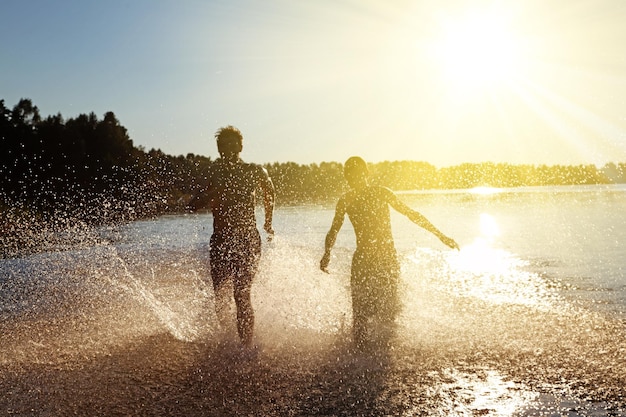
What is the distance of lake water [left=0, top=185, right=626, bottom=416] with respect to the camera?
4.70 metres

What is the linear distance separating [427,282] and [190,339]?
6.54m

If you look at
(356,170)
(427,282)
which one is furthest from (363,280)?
(427,282)

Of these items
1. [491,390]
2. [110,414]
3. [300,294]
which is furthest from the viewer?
[300,294]

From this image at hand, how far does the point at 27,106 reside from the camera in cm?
6631

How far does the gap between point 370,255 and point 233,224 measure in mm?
1696

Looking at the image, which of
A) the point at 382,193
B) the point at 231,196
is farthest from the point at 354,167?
the point at 231,196

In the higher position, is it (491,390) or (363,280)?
(363,280)

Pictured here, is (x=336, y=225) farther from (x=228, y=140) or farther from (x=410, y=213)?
(x=228, y=140)

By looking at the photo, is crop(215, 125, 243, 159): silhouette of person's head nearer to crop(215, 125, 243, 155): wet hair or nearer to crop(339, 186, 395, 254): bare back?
crop(215, 125, 243, 155): wet hair

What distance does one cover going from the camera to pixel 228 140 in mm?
6031

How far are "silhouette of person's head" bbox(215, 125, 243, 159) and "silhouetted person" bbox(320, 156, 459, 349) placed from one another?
1321 millimetres

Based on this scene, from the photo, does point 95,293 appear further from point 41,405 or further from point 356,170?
point 356,170

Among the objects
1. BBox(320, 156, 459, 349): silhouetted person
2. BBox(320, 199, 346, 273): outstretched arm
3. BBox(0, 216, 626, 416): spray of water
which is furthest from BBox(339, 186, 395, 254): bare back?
BBox(0, 216, 626, 416): spray of water

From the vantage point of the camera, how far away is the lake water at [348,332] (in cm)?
470
